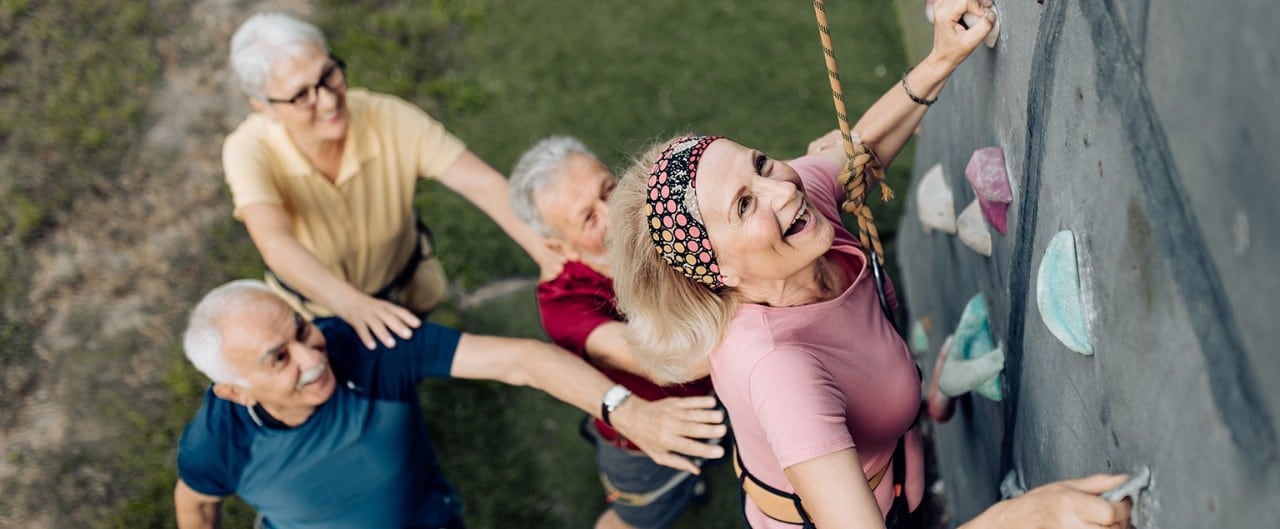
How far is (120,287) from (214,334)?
→ 289 centimetres

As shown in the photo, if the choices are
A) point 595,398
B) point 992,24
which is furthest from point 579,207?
point 992,24

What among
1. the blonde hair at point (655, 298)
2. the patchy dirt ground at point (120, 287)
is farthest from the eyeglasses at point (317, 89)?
the patchy dirt ground at point (120, 287)

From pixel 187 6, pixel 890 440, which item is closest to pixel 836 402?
pixel 890 440

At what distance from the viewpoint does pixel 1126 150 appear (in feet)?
4.98

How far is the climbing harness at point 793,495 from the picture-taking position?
2352 mm

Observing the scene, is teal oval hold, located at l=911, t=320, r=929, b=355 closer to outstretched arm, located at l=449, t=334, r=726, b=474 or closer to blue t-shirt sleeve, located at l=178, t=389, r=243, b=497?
outstretched arm, located at l=449, t=334, r=726, b=474

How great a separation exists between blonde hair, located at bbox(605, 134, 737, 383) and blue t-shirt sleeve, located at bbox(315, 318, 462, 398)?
0.95 metres

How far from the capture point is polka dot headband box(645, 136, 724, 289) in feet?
6.89

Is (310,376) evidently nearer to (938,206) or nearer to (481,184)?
(481,184)

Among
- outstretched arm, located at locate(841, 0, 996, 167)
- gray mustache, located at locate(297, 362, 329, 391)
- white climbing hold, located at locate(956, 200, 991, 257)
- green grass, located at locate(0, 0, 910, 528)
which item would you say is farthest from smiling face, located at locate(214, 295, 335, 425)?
white climbing hold, located at locate(956, 200, 991, 257)

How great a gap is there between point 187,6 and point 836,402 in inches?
234

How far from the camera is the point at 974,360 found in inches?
105

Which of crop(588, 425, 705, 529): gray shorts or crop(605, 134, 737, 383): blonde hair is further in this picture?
crop(588, 425, 705, 529): gray shorts

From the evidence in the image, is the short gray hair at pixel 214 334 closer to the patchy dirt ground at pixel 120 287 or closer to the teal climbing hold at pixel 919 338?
the patchy dirt ground at pixel 120 287
